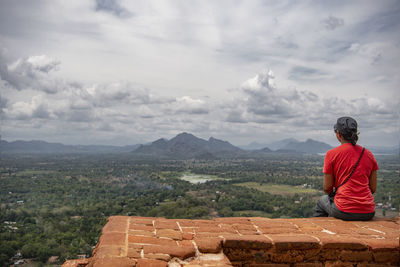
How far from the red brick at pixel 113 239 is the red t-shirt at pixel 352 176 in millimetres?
2749

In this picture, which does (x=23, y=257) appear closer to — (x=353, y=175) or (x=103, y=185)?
(x=353, y=175)

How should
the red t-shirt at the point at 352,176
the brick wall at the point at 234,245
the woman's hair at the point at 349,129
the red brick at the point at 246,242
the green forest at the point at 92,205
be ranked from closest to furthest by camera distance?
the brick wall at the point at 234,245, the red brick at the point at 246,242, the red t-shirt at the point at 352,176, the woman's hair at the point at 349,129, the green forest at the point at 92,205

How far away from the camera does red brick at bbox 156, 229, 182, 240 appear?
2694 millimetres

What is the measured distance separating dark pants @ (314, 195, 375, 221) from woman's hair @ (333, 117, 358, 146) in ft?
2.86

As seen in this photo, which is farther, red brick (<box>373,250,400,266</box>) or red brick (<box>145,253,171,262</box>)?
red brick (<box>373,250,400,266</box>)

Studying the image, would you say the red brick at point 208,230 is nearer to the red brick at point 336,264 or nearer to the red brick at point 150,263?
the red brick at point 150,263

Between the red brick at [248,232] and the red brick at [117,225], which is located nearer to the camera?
the red brick at [117,225]

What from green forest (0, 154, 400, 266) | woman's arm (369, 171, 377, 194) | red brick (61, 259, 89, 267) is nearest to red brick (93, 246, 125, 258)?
red brick (61, 259, 89, 267)

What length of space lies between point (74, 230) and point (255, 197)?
31304 millimetres

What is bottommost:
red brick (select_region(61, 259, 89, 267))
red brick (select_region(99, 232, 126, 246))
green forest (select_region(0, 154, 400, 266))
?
green forest (select_region(0, 154, 400, 266))

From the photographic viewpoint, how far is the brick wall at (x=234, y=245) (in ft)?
7.59

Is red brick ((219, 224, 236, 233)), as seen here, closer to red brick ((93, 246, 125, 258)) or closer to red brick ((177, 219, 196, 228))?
red brick ((177, 219, 196, 228))

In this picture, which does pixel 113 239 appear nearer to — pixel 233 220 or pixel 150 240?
pixel 150 240

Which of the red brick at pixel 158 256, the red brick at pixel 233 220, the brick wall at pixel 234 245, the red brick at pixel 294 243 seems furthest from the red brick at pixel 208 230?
the red brick at pixel 158 256
